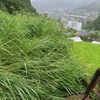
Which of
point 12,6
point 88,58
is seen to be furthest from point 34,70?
point 12,6

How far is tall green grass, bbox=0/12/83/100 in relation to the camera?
7.69 feet

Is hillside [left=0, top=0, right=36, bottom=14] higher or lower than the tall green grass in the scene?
lower

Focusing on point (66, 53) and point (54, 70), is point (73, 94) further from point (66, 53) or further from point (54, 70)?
point (66, 53)

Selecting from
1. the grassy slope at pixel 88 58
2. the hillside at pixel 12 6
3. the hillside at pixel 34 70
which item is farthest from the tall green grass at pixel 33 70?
the hillside at pixel 12 6

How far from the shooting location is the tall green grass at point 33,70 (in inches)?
92.2

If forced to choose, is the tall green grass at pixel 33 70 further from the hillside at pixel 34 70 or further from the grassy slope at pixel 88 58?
the grassy slope at pixel 88 58

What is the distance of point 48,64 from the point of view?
9.63ft

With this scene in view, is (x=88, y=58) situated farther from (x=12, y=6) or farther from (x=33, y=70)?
(x=12, y=6)

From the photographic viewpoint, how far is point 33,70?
267 cm

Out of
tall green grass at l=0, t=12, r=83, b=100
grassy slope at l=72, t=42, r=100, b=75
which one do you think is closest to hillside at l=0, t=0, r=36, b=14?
grassy slope at l=72, t=42, r=100, b=75

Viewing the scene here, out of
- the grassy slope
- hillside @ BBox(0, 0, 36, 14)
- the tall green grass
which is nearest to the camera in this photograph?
the tall green grass

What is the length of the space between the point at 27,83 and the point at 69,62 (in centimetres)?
86

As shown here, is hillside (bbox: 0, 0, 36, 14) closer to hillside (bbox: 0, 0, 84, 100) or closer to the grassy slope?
the grassy slope

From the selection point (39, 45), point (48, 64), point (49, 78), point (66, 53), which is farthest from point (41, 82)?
point (66, 53)
